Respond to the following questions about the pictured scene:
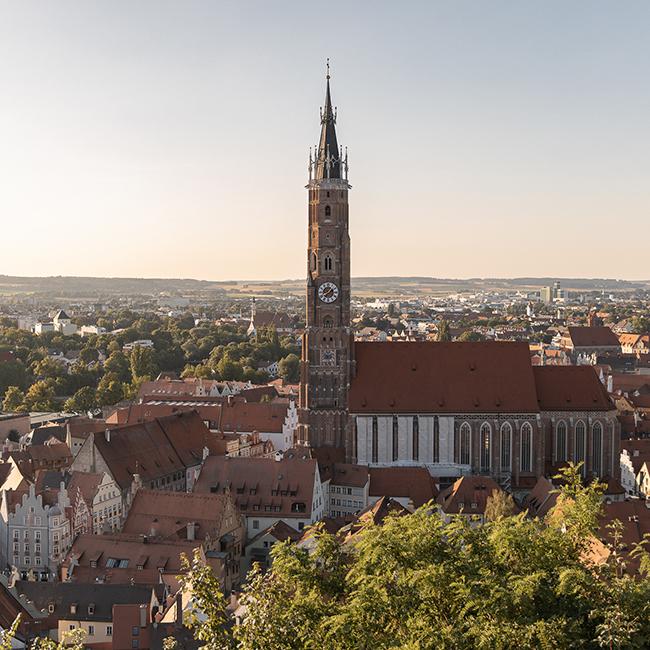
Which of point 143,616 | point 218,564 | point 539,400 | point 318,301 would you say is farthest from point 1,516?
point 539,400

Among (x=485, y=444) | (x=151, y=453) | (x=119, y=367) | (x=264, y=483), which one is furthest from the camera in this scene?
(x=119, y=367)

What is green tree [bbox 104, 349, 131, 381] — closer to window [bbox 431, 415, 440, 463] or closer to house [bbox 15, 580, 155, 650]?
window [bbox 431, 415, 440, 463]

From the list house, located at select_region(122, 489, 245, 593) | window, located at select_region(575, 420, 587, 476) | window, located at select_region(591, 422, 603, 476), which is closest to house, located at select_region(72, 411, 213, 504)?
house, located at select_region(122, 489, 245, 593)

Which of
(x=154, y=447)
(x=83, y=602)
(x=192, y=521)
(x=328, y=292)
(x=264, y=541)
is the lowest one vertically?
(x=264, y=541)

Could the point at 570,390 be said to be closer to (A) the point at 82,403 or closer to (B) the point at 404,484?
(B) the point at 404,484

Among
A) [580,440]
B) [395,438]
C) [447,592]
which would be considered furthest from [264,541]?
[447,592]

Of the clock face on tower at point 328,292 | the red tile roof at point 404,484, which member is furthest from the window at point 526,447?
the clock face on tower at point 328,292

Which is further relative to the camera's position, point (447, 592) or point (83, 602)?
point (83, 602)
